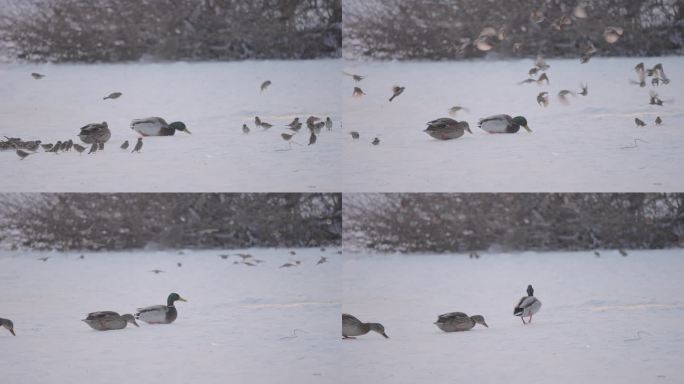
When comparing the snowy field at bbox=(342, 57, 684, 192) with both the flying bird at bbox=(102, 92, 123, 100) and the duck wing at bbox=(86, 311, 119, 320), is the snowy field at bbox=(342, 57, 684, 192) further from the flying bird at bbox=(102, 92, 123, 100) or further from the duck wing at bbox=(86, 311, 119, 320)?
the duck wing at bbox=(86, 311, 119, 320)

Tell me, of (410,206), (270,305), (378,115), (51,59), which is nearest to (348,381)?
(270,305)

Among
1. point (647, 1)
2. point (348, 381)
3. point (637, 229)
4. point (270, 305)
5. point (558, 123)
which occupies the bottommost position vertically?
point (348, 381)

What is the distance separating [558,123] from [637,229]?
361mm

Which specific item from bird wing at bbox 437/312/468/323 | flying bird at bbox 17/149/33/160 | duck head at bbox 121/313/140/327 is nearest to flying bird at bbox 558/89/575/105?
bird wing at bbox 437/312/468/323

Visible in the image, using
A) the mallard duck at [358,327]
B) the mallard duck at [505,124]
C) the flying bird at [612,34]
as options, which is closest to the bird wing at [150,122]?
the mallard duck at [358,327]

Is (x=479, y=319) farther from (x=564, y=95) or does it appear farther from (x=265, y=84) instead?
(x=265, y=84)

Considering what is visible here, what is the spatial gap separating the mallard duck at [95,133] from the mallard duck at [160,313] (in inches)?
18.7

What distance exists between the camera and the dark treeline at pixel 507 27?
3.03m

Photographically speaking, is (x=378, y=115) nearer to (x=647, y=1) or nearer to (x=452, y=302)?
(x=452, y=302)

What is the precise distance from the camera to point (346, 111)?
308 centimetres

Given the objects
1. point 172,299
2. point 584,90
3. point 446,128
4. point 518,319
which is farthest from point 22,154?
point 584,90

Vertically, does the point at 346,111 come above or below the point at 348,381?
above

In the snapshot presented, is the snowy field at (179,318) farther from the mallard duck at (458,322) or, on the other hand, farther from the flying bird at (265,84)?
the flying bird at (265,84)

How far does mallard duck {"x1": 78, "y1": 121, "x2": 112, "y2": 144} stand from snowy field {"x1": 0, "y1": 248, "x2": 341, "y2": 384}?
32 cm
